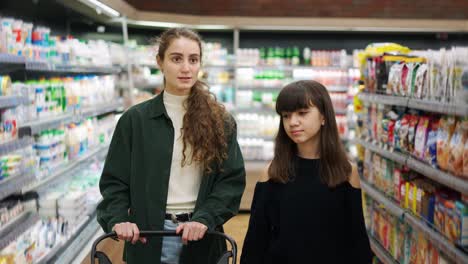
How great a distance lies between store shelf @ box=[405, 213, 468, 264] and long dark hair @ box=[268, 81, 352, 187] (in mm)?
1055

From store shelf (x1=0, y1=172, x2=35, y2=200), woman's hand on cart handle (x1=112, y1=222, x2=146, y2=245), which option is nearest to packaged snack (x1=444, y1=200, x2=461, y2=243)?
woman's hand on cart handle (x1=112, y1=222, x2=146, y2=245)

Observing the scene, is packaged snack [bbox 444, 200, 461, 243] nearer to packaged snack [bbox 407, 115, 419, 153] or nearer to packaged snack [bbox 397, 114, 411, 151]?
packaged snack [bbox 407, 115, 419, 153]

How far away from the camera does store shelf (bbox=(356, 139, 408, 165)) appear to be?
3.97 metres

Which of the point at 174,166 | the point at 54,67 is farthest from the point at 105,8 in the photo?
the point at 174,166

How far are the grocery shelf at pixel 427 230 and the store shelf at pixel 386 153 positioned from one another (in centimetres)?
32

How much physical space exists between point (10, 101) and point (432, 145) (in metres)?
2.45

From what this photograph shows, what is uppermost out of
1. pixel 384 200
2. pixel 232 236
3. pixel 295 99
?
pixel 295 99

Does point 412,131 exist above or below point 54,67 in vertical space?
below

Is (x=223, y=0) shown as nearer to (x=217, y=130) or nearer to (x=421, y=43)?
(x=421, y=43)

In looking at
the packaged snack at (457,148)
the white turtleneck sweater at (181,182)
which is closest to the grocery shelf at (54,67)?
the white turtleneck sweater at (181,182)

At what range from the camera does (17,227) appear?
3656mm

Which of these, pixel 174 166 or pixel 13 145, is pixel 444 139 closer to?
pixel 174 166

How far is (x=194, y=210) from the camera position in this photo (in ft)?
7.55

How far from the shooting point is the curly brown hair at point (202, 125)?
7.54 ft
